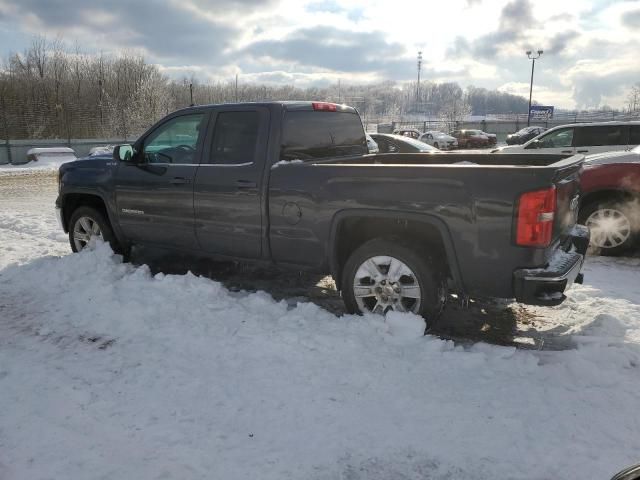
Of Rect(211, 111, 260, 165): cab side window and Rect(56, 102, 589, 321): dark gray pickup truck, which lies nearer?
Rect(56, 102, 589, 321): dark gray pickup truck

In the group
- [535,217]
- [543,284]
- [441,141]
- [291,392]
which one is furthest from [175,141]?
[441,141]

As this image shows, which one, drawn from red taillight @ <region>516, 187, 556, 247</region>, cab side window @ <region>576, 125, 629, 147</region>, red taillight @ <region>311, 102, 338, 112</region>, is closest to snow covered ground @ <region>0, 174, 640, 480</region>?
red taillight @ <region>516, 187, 556, 247</region>

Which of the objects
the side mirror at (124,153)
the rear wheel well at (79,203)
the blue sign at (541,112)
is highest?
the blue sign at (541,112)

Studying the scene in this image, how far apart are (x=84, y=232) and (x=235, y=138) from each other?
2.83m

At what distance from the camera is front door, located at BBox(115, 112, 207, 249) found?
5.13 m

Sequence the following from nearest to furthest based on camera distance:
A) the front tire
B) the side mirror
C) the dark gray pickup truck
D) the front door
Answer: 1. the dark gray pickup truck
2. the front tire
3. the front door
4. the side mirror

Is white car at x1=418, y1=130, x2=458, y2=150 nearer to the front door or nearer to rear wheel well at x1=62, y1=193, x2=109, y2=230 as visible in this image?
rear wheel well at x1=62, y1=193, x2=109, y2=230

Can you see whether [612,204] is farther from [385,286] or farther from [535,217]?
[385,286]

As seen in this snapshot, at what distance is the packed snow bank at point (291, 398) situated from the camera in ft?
8.54

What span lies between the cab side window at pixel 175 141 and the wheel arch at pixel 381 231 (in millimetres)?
1825

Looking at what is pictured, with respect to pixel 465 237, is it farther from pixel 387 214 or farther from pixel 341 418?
pixel 341 418

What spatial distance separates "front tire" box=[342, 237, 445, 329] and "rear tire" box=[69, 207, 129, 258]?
10.6 ft

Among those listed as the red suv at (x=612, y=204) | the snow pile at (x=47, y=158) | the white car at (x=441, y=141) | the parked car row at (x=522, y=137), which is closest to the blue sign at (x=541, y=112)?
the parked car row at (x=522, y=137)

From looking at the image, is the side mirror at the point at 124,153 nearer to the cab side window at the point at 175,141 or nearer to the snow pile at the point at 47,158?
the cab side window at the point at 175,141
